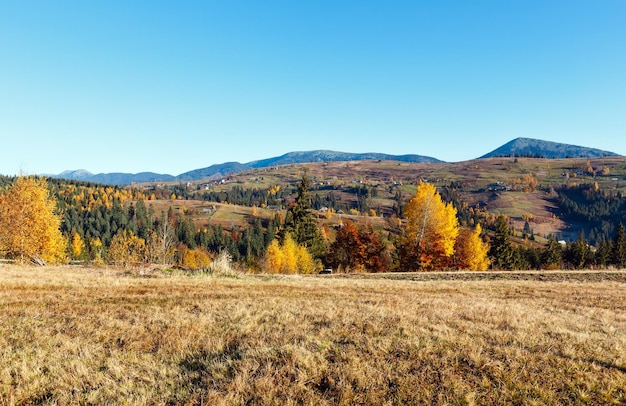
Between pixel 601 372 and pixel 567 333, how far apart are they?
2.88 metres

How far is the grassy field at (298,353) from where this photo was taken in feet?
19.6

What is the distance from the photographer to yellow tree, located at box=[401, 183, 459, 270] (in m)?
48.9

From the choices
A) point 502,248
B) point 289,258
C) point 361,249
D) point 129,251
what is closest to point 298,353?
point 361,249

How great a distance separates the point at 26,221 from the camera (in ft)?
145

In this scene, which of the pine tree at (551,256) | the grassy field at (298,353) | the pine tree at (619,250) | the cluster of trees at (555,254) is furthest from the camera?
the pine tree at (551,256)

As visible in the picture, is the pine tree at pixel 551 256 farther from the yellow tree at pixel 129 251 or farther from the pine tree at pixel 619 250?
the yellow tree at pixel 129 251

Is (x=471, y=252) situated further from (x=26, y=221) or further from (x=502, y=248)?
(x=26, y=221)

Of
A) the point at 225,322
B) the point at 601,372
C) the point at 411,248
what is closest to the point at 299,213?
the point at 411,248

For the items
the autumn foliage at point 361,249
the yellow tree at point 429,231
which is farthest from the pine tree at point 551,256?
the yellow tree at point 429,231

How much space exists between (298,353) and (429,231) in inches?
1800

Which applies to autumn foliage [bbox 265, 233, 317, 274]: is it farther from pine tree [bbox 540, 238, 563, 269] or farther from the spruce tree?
pine tree [bbox 540, 238, 563, 269]

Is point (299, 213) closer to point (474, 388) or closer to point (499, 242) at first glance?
point (499, 242)

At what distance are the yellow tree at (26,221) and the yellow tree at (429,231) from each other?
160 ft

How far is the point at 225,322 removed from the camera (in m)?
10.3
